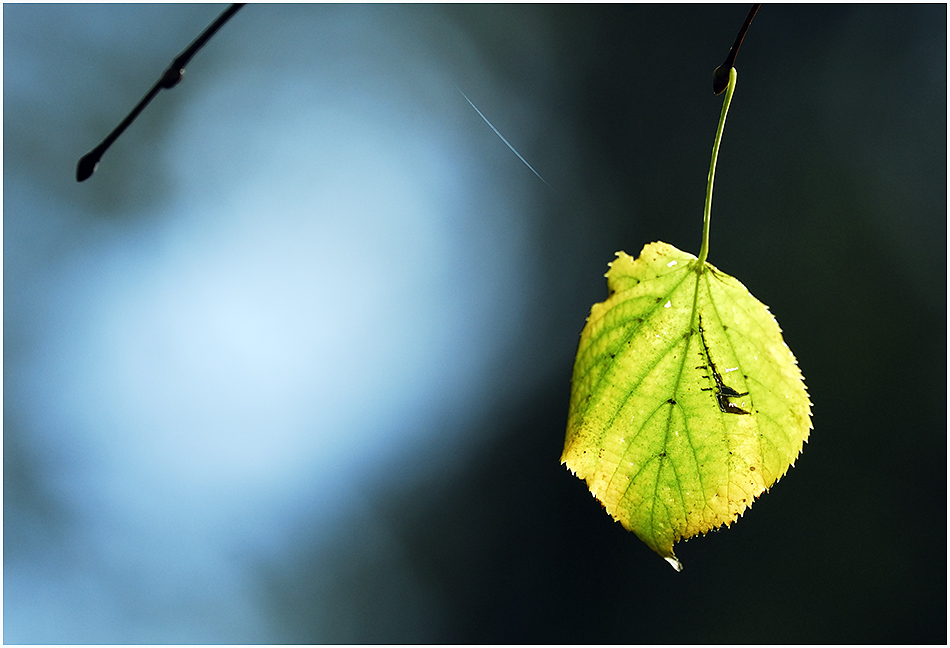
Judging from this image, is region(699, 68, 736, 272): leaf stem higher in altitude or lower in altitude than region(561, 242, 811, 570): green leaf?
higher

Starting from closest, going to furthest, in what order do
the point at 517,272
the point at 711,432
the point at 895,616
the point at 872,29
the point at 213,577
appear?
the point at 711,432 → the point at 895,616 → the point at 872,29 → the point at 517,272 → the point at 213,577

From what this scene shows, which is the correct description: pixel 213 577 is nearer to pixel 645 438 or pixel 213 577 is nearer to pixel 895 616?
pixel 895 616

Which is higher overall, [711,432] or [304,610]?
[711,432]

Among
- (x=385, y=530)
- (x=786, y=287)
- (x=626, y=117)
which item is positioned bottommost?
(x=385, y=530)

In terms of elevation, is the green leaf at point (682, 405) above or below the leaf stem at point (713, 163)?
below

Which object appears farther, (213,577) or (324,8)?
(324,8)

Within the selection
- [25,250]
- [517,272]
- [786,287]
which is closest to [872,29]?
[786,287]

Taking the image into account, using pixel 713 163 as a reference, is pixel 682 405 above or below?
below

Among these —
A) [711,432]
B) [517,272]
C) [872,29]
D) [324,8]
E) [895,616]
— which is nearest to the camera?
[711,432]
